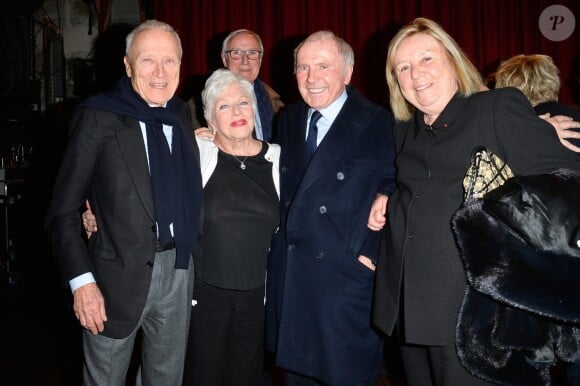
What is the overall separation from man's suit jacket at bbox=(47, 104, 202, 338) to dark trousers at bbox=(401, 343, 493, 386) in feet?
3.23

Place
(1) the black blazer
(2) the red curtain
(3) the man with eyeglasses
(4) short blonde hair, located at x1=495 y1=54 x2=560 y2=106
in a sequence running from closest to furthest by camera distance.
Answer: (1) the black blazer
(4) short blonde hair, located at x1=495 y1=54 x2=560 y2=106
(3) the man with eyeglasses
(2) the red curtain

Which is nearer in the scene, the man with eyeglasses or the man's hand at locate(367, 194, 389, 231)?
the man's hand at locate(367, 194, 389, 231)

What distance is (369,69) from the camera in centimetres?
588

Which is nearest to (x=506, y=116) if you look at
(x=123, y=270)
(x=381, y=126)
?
(x=381, y=126)

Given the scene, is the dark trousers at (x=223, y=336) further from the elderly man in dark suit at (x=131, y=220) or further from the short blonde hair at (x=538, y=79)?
the short blonde hair at (x=538, y=79)

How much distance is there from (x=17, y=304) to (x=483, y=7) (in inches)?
242

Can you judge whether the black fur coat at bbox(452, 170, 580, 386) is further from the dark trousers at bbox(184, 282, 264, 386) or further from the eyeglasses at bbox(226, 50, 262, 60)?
the eyeglasses at bbox(226, 50, 262, 60)

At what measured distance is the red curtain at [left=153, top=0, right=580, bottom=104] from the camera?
19.0 ft

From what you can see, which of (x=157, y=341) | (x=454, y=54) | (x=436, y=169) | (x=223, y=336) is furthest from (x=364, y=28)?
(x=157, y=341)

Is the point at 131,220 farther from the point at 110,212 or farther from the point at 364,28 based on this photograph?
the point at 364,28

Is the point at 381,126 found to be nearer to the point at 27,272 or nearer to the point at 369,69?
the point at 369,69

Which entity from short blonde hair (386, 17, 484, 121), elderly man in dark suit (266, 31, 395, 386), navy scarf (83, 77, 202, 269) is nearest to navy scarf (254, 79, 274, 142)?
elderly man in dark suit (266, 31, 395, 386)

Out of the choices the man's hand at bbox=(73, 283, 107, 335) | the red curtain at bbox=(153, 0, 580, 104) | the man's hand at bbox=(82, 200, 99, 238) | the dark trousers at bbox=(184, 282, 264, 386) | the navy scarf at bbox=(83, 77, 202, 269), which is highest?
the red curtain at bbox=(153, 0, 580, 104)

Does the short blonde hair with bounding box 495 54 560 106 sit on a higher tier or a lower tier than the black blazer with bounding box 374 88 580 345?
higher
